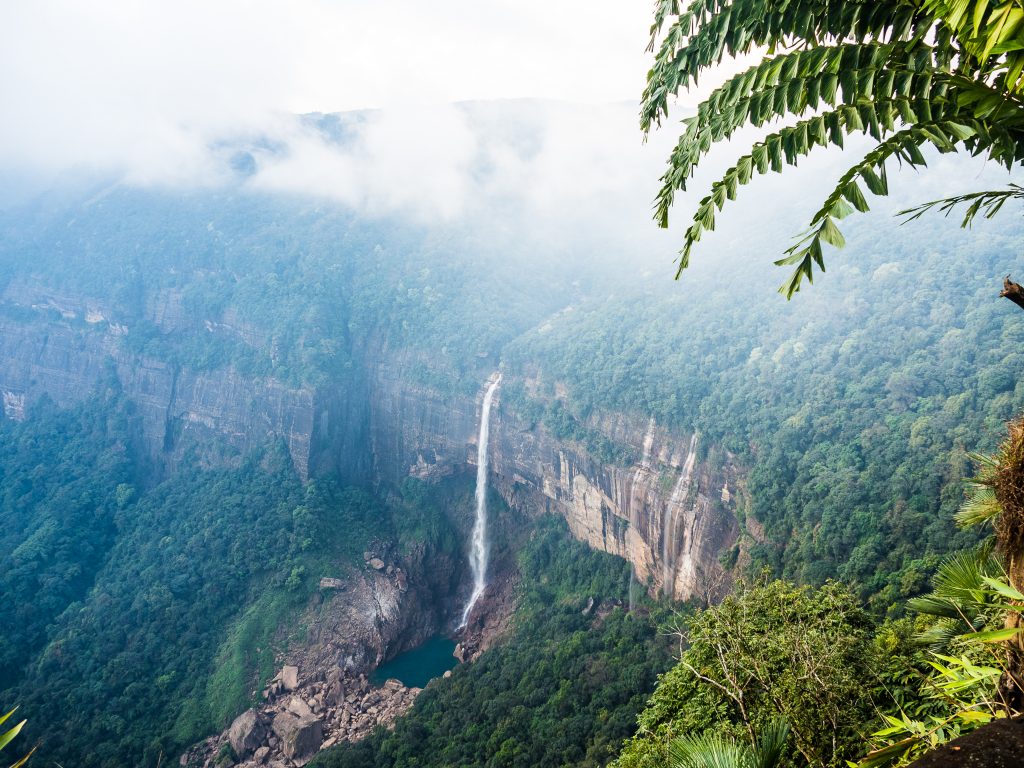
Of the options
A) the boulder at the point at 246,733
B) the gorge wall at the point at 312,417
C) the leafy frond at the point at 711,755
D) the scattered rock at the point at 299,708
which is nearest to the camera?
the leafy frond at the point at 711,755

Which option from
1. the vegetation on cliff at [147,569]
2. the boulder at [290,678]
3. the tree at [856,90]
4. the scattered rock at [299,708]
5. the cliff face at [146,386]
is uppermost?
the cliff face at [146,386]

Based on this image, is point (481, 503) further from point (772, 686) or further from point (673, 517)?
point (772, 686)

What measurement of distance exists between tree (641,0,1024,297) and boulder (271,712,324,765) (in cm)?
3134

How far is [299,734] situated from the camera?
88.4 feet

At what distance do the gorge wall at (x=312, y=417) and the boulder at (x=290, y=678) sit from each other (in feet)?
53.2

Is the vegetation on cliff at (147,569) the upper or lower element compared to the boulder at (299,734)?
upper

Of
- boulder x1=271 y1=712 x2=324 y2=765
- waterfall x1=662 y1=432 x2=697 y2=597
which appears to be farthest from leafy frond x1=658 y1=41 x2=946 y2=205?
boulder x1=271 y1=712 x2=324 y2=765

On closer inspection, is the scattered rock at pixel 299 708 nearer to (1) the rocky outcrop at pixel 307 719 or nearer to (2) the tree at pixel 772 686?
(1) the rocky outcrop at pixel 307 719

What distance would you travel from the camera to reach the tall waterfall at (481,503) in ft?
135

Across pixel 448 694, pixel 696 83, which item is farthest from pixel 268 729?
pixel 696 83

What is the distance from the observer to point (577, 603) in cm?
3253

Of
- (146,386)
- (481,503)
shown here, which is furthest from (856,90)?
(146,386)

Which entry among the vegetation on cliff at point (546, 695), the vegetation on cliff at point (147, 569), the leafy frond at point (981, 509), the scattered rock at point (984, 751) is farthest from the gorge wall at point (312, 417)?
the scattered rock at point (984, 751)

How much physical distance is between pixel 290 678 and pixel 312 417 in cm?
1989
